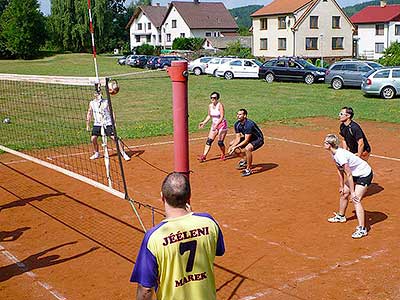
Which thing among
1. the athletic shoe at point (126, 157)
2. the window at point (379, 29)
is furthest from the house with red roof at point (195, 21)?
the athletic shoe at point (126, 157)

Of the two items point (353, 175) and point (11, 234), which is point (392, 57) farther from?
point (11, 234)

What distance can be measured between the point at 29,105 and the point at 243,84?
13920mm

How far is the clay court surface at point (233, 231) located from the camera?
25.1 feet

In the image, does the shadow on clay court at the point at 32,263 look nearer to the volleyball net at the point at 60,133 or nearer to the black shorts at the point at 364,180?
the volleyball net at the point at 60,133

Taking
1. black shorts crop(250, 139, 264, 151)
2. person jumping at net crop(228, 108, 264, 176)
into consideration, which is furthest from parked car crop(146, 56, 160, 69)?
black shorts crop(250, 139, 264, 151)

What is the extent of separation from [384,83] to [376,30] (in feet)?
157

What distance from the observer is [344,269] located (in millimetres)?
8047

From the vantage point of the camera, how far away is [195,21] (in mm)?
82938

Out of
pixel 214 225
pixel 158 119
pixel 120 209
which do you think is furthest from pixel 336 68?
pixel 214 225

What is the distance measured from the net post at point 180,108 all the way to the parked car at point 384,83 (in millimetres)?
23905

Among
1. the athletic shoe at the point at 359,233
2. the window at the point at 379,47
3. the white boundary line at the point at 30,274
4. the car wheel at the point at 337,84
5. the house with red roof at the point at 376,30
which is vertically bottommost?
the white boundary line at the point at 30,274

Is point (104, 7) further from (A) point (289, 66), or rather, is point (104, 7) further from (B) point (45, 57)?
(A) point (289, 66)

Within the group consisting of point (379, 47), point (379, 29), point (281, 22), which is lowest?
point (379, 47)

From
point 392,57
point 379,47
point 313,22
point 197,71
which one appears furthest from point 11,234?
point 379,47
